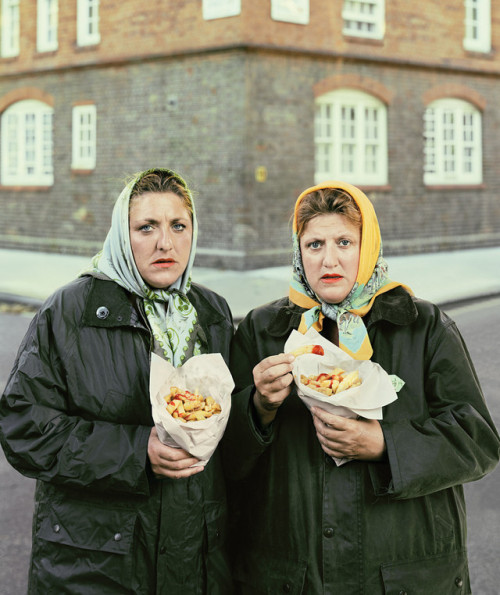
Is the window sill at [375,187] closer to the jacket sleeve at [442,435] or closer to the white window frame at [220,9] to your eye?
the white window frame at [220,9]

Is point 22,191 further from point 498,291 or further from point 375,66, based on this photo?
point 498,291

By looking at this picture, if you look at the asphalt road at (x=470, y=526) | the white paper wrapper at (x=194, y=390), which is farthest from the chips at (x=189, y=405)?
the asphalt road at (x=470, y=526)

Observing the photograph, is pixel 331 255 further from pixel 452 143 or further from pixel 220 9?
pixel 452 143

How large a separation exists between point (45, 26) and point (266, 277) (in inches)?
376

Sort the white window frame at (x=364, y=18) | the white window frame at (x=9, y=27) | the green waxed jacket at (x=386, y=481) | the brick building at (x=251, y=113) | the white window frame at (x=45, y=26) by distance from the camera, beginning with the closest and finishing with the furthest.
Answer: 1. the green waxed jacket at (x=386, y=481)
2. the brick building at (x=251, y=113)
3. the white window frame at (x=364, y=18)
4. the white window frame at (x=45, y=26)
5. the white window frame at (x=9, y=27)

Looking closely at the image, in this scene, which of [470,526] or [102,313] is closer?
[102,313]

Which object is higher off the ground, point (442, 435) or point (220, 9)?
point (220, 9)

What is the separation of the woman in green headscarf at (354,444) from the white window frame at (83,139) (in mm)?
17846

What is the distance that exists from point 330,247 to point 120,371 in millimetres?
768

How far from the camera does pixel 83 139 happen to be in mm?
20156

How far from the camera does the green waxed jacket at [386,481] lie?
2.47 meters

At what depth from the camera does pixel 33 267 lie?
17750 millimetres

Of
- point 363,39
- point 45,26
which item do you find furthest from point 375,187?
point 45,26

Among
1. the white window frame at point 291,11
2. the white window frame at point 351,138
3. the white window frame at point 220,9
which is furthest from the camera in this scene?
the white window frame at point 351,138
